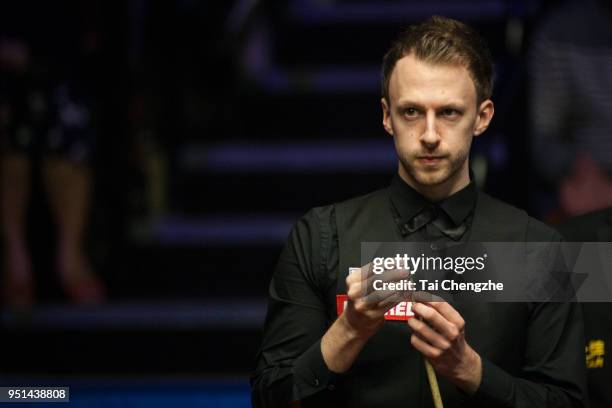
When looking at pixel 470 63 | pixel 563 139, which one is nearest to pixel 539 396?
pixel 470 63

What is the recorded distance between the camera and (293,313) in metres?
2.12

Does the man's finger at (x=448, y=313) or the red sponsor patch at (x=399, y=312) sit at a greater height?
the red sponsor patch at (x=399, y=312)

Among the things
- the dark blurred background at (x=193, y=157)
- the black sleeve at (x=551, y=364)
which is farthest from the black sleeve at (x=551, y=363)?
the dark blurred background at (x=193, y=157)

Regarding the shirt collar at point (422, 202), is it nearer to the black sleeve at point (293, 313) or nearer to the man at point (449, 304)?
the man at point (449, 304)

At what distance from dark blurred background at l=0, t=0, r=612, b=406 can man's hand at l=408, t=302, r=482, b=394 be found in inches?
67.5

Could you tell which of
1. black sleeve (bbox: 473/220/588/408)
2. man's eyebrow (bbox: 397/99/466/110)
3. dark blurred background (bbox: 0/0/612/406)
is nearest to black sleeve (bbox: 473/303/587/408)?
black sleeve (bbox: 473/220/588/408)

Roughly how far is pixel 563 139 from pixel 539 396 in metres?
2.26

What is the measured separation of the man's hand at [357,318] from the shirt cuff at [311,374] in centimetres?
1

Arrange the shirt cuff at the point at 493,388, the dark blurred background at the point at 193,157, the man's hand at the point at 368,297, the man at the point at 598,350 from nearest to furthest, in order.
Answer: the man's hand at the point at 368,297, the shirt cuff at the point at 493,388, the man at the point at 598,350, the dark blurred background at the point at 193,157

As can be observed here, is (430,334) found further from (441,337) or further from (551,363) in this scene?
(551,363)

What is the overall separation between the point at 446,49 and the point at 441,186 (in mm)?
252

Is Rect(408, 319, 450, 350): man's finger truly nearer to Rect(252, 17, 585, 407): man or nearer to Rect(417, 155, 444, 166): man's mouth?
Rect(252, 17, 585, 407): man

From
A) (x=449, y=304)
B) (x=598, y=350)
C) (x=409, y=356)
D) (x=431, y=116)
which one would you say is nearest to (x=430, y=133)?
(x=431, y=116)

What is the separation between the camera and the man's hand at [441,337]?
1890mm
